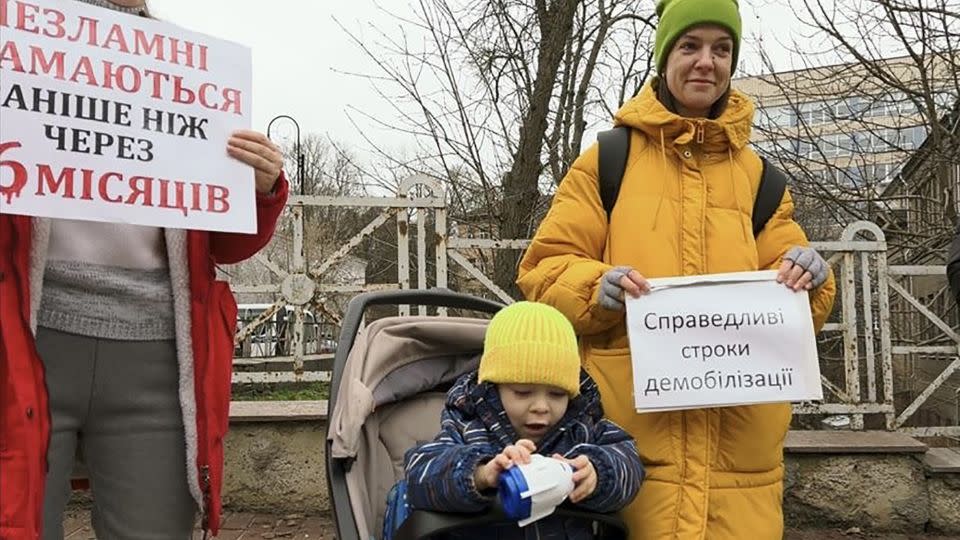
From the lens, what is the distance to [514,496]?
5.34 ft

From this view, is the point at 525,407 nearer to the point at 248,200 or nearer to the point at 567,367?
the point at 567,367

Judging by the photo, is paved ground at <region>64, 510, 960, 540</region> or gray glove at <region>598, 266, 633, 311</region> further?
paved ground at <region>64, 510, 960, 540</region>

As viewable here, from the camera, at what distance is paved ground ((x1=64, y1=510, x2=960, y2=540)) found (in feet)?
13.8

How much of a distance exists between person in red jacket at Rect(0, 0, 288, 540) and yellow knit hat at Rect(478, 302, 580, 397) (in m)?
0.64

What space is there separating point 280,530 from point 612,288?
3081mm

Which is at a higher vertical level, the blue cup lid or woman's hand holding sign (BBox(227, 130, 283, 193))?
woman's hand holding sign (BBox(227, 130, 283, 193))

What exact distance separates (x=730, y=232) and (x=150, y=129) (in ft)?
4.63

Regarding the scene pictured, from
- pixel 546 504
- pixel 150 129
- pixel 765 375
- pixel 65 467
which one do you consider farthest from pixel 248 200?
pixel 765 375

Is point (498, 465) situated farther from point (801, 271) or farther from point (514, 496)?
point (801, 271)

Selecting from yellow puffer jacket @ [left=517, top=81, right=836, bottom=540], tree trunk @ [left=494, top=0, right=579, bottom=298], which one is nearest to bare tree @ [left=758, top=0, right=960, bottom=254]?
tree trunk @ [left=494, top=0, right=579, bottom=298]

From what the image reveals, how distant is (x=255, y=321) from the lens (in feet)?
16.2

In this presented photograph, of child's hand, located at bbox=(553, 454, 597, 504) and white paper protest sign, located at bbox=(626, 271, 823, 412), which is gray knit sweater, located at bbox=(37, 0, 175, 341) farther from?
white paper protest sign, located at bbox=(626, 271, 823, 412)

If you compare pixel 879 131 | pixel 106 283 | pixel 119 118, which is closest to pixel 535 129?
pixel 879 131

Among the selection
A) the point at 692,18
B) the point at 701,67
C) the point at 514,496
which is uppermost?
the point at 692,18
